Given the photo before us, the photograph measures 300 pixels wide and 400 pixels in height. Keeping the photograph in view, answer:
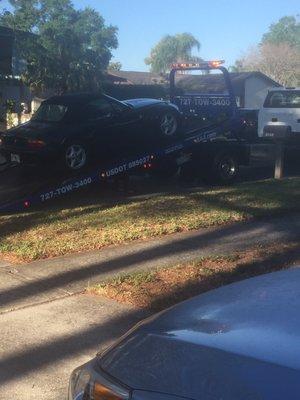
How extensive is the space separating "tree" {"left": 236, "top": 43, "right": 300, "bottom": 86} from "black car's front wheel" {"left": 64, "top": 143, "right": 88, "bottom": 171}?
74635 millimetres

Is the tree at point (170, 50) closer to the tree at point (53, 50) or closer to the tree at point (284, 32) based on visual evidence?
the tree at point (284, 32)

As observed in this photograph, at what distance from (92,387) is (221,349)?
0.54m

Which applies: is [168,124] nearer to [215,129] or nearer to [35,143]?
[215,129]

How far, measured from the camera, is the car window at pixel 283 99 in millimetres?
16297

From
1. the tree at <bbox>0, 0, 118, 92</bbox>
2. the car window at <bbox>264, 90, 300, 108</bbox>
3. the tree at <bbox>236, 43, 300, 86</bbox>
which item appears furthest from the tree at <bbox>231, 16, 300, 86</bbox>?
the car window at <bbox>264, 90, 300, 108</bbox>

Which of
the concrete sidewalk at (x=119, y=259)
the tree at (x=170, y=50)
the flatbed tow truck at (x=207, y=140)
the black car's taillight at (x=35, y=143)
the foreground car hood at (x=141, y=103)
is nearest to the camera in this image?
the concrete sidewalk at (x=119, y=259)

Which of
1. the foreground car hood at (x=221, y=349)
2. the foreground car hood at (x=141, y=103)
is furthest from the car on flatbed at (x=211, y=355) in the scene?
the foreground car hood at (x=141, y=103)

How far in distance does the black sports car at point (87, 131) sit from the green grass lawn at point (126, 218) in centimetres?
92

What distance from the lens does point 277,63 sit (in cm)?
8688

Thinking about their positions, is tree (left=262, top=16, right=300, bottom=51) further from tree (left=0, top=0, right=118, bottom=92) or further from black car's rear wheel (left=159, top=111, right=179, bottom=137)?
black car's rear wheel (left=159, top=111, right=179, bottom=137)

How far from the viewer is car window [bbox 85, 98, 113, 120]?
1077cm

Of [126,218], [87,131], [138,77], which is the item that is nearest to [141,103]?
[87,131]

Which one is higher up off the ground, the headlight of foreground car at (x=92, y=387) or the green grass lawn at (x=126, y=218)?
the headlight of foreground car at (x=92, y=387)

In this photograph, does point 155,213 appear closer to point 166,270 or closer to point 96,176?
point 96,176
